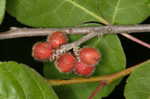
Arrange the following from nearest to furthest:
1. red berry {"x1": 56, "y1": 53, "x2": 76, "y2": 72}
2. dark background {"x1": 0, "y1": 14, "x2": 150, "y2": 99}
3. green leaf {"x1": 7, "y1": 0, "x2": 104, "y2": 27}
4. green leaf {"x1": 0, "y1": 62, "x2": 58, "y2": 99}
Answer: green leaf {"x1": 0, "y1": 62, "x2": 58, "y2": 99} → red berry {"x1": 56, "y1": 53, "x2": 76, "y2": 72} → green leaf {"x1": 7, "y1": 0, "x2": 104, "y2": 27} → dark background {"x1": 0, "y1": 14, "x2": 150, "y2": 99}

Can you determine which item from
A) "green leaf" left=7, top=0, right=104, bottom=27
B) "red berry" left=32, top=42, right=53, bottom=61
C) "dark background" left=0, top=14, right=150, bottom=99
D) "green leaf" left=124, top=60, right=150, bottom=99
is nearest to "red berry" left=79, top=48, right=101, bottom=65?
"red berry" left=32, top=42, right=53, bottom=61

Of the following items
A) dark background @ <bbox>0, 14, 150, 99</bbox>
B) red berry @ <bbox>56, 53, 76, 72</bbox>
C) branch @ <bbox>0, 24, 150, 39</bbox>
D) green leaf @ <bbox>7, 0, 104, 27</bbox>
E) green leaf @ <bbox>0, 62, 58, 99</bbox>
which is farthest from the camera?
dark background @ <bbox>0, 14, 150, 99</bbox>

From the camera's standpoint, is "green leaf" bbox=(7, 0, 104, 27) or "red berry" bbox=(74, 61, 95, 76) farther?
"green leaf" bbox=(7, 0, 104, 27)

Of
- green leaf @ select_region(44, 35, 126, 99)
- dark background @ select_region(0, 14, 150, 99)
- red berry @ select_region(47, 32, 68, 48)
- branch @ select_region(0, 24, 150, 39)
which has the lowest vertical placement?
dark background @ select_region(0, 14, 150, 99)

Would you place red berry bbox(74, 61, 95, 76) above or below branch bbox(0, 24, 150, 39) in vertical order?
below

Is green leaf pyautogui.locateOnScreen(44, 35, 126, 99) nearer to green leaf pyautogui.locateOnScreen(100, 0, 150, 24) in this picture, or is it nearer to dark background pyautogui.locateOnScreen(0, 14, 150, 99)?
green leaf pyautogui.locateOnScreen(100, 0, 150, 24)

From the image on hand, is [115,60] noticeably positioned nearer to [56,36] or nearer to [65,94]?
[65,94]

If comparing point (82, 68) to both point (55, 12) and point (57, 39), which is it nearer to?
point (57, 39)
